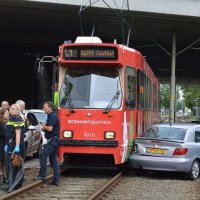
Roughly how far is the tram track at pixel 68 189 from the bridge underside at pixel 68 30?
935 cm

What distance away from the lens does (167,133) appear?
1389cm

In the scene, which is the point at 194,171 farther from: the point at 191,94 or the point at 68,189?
the point at 191,94

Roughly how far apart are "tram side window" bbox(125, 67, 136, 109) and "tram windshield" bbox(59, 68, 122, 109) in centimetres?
29

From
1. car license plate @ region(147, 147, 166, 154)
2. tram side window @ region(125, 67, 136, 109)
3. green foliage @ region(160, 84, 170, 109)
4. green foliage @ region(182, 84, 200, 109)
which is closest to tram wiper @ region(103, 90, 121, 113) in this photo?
tram side window @ region(125, 67, 136, 109)

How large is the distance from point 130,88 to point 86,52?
1502mm

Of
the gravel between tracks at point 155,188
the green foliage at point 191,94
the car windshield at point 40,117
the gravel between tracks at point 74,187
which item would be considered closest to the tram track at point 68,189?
the gravel between tracks at point 74,187

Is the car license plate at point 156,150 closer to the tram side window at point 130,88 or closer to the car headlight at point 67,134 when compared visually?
the tram side window at point 130,88

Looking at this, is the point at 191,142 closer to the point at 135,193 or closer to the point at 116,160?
the point at 116,160

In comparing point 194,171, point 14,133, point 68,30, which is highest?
point 68,30

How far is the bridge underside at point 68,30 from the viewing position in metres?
28.5

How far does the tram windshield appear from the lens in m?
13.2

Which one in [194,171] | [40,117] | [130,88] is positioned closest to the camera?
[194,171]

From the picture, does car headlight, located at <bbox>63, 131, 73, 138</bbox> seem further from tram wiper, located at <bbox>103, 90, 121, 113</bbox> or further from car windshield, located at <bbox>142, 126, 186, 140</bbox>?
car windshield, located at <bbox>142, 126, 186, 140</bbox>

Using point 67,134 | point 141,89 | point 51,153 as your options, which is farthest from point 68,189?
point 141,89
